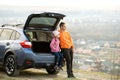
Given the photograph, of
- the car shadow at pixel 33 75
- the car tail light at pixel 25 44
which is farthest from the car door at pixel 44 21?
the car shadow at pixel 33 75

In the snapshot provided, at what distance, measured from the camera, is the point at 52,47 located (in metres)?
15.7

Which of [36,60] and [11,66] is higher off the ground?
[36,60]

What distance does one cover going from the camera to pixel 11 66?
51.3 ft

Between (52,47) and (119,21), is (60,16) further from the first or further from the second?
Result: (119,21)

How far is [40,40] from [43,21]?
65cm

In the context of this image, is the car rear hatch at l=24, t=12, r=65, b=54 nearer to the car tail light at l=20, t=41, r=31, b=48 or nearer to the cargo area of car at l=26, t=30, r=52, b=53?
the cargo area of car at l=26, t=30, r=52, b=53

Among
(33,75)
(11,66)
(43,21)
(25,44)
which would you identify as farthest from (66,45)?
(11,66)

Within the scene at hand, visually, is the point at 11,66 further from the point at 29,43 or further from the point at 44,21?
the point at 44,21

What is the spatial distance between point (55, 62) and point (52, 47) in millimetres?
501

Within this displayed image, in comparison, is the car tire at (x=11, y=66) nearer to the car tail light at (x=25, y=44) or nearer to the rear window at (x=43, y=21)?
the car tail light at (x=25, y=44)

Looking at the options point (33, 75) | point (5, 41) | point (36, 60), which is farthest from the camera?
point (33, 75)

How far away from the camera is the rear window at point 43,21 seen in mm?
15810

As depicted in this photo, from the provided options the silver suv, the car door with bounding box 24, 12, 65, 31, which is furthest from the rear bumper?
the car door with bounding box 24, 12, 65, 31

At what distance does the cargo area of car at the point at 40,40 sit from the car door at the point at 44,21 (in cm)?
19
